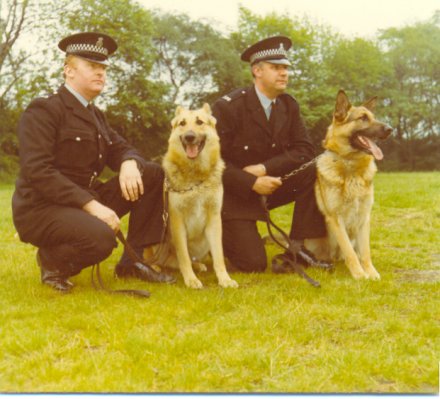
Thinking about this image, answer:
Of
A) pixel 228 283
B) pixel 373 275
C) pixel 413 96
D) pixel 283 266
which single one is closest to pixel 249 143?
pixel 283 266

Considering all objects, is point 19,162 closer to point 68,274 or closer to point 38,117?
point 38,117

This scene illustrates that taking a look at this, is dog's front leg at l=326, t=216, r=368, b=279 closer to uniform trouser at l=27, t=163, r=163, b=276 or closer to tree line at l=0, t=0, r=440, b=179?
tree line at l=0, t=0, r=440, b=179

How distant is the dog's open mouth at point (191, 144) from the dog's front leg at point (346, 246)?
1.32m

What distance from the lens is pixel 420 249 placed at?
5.07 m

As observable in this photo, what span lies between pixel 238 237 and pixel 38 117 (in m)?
2.05

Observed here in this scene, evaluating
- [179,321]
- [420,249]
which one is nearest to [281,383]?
[179,321]

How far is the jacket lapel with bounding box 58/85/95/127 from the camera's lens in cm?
392

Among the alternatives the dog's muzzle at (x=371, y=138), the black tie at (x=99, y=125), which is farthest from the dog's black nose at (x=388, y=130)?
the black tie at (x=99, y=125)

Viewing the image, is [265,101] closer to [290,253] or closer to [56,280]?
[290,253]

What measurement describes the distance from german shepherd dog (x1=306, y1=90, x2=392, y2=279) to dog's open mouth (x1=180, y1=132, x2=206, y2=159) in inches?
45.8

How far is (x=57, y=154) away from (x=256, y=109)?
190 centimetres

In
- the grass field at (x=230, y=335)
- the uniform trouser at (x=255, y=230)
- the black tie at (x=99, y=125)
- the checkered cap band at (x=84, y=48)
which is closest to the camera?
the grass field at (x=230, y=335)

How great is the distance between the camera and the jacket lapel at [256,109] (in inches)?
190

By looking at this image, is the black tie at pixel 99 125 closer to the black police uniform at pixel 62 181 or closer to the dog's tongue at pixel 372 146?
the black police uniform at pixel 62 181
